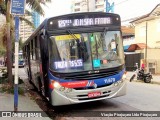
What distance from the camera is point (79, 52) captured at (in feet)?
30.0

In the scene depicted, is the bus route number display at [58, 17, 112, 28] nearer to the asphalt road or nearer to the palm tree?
the asphalt road

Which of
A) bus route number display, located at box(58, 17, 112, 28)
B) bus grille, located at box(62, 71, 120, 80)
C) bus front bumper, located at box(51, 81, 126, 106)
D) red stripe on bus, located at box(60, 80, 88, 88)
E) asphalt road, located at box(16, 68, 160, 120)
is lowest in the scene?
asphalt road, located at box(16, 68, 160, 120)

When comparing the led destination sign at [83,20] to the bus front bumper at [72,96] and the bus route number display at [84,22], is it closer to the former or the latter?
the bus route number display at [84,22]

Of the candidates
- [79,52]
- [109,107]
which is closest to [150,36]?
[109,107]

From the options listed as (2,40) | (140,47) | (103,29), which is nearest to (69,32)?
(103,29)

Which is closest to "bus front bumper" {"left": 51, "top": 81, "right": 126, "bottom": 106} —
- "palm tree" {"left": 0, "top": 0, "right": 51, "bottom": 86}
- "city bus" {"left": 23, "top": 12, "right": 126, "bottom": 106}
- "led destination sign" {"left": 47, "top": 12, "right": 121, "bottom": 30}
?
"city bus" {"left": 23, "top": 12, "right": 126, "bottom": 106}

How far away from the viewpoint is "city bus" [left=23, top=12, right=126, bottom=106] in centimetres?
898

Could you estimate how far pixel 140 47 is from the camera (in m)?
32.0

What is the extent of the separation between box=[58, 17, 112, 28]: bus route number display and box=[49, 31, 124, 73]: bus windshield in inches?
13.9

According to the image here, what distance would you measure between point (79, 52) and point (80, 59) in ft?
0.74

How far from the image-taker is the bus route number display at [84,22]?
30.5 feet

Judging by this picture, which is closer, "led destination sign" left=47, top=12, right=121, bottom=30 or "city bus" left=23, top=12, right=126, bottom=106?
"city bus" left=23, top=12, right=126, bottom=106

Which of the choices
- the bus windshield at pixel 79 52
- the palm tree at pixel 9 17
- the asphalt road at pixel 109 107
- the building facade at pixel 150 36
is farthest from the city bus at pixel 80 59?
the building facade at pixel 150 36

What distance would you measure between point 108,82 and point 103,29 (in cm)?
173
